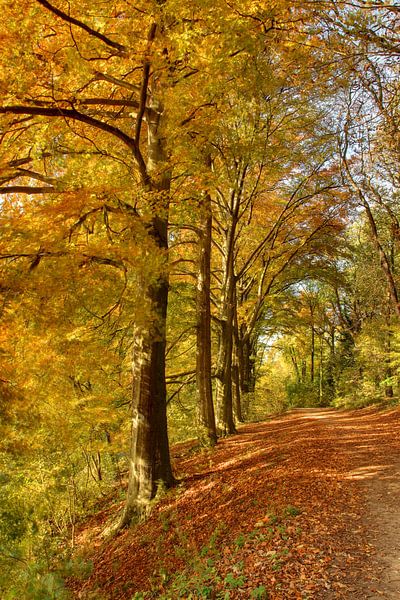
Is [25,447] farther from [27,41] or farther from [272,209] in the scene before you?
[272,209]

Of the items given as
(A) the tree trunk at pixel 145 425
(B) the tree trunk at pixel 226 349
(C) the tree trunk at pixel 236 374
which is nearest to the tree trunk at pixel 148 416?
(A) the tree trunk at pixel 145 425

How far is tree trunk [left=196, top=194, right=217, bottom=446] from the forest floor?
1.60 m

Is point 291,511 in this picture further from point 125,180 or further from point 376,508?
point 125,180

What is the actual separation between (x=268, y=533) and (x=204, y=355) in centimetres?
652

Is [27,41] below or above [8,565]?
above

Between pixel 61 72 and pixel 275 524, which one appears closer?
pixel 275 524

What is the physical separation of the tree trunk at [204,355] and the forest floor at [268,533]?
1603mm

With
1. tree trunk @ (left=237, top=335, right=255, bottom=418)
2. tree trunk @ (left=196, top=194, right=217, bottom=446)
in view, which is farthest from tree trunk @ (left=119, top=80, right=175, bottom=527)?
tree trunk @ (left=237, top=335, right=255, bottom=418)

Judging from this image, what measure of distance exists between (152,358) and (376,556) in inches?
171

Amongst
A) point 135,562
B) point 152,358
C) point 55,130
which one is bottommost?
point 135,562

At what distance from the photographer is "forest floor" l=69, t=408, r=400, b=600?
3.92m


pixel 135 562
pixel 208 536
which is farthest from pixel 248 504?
pixel 135 562

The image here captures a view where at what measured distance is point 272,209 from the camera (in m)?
16.6

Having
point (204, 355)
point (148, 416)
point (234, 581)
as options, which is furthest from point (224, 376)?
point (234, 581)
